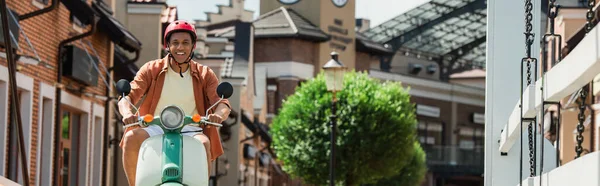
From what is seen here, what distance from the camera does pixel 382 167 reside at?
49906 millimetres

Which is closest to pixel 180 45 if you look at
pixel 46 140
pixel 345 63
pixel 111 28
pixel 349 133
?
pixel 46 140

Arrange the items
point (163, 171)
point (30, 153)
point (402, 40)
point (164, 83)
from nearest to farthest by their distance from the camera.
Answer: point (163, 171) < point (164, 83) < point (30, 153) < point (402, 40)

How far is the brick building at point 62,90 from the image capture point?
21.2 m

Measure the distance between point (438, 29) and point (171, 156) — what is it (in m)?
86.1

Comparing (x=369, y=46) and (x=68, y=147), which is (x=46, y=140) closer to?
(x=68, y=147)

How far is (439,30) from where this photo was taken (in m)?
94.2

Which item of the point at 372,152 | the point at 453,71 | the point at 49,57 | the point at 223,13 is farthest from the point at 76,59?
the point at 453,71

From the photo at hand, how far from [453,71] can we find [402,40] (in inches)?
392

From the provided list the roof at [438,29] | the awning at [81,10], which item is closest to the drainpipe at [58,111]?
the awning at [81,10]

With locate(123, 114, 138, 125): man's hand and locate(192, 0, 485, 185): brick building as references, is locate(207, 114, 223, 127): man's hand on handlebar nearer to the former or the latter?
locate(123, 114, 138, 125): man's hand

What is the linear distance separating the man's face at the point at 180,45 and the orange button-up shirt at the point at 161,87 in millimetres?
141

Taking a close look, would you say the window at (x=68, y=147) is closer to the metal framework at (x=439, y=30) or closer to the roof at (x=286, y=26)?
the roof at (x=286, y=26)

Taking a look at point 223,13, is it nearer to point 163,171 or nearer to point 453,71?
point 453,71

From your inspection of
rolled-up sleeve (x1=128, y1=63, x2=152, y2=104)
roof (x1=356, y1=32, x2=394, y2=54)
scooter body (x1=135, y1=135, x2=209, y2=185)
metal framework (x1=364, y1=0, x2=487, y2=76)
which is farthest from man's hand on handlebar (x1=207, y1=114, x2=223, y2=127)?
metal framework (x1=364, y1=0, x2=487, y2=76)
